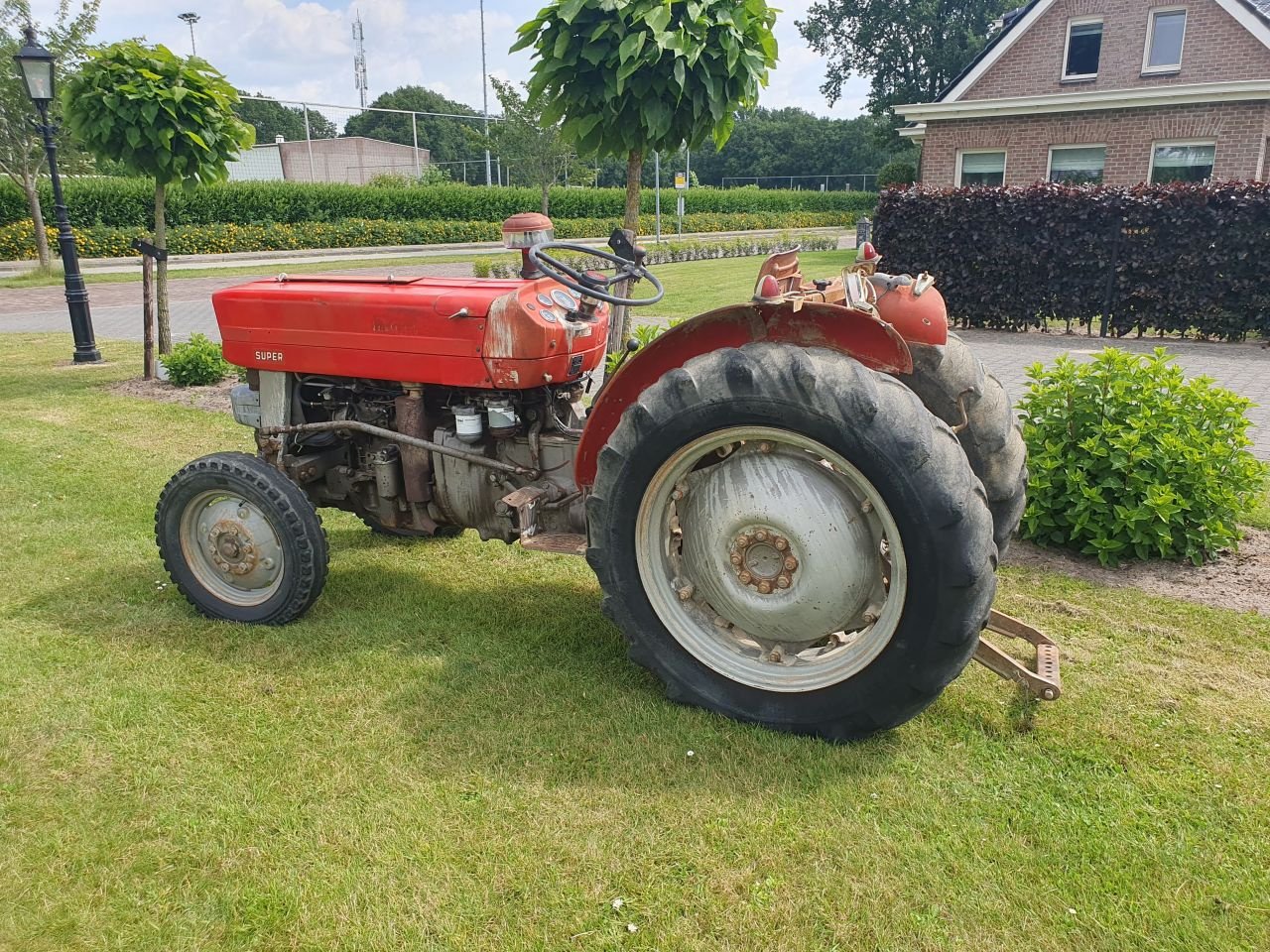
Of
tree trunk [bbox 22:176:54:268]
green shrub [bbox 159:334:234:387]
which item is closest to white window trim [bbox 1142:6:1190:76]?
green shrub [bbox 159:334:234:387]

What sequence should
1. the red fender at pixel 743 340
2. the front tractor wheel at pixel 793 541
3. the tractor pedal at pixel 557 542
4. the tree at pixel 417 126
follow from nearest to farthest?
the front tractor wheel at pixel 793 541 < the red fender at pixel 743 340 < the tractor pedal at pixel 557 542 < the tree at pixel 417 126

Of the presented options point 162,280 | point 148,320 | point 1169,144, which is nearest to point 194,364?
point 148,320

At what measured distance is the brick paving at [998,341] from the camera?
8836 mm

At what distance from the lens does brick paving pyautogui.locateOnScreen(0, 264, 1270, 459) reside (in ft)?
29.0

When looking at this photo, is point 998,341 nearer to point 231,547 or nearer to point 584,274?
point 584,274

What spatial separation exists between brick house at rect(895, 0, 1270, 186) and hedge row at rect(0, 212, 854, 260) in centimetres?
860

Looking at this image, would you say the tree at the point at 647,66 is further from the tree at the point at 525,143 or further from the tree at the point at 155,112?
the tree at the point at 525,143

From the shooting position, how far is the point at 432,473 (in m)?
3.88

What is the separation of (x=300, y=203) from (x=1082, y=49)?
23.6m

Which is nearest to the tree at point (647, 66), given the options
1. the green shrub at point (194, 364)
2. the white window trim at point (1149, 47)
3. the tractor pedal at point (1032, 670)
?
the tractor pedal at point (1032, 670)

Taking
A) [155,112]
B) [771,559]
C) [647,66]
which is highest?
[155,112]

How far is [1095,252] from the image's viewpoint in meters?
11.5

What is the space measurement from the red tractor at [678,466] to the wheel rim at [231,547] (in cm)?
1

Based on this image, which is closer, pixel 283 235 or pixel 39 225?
pixel 39 225
